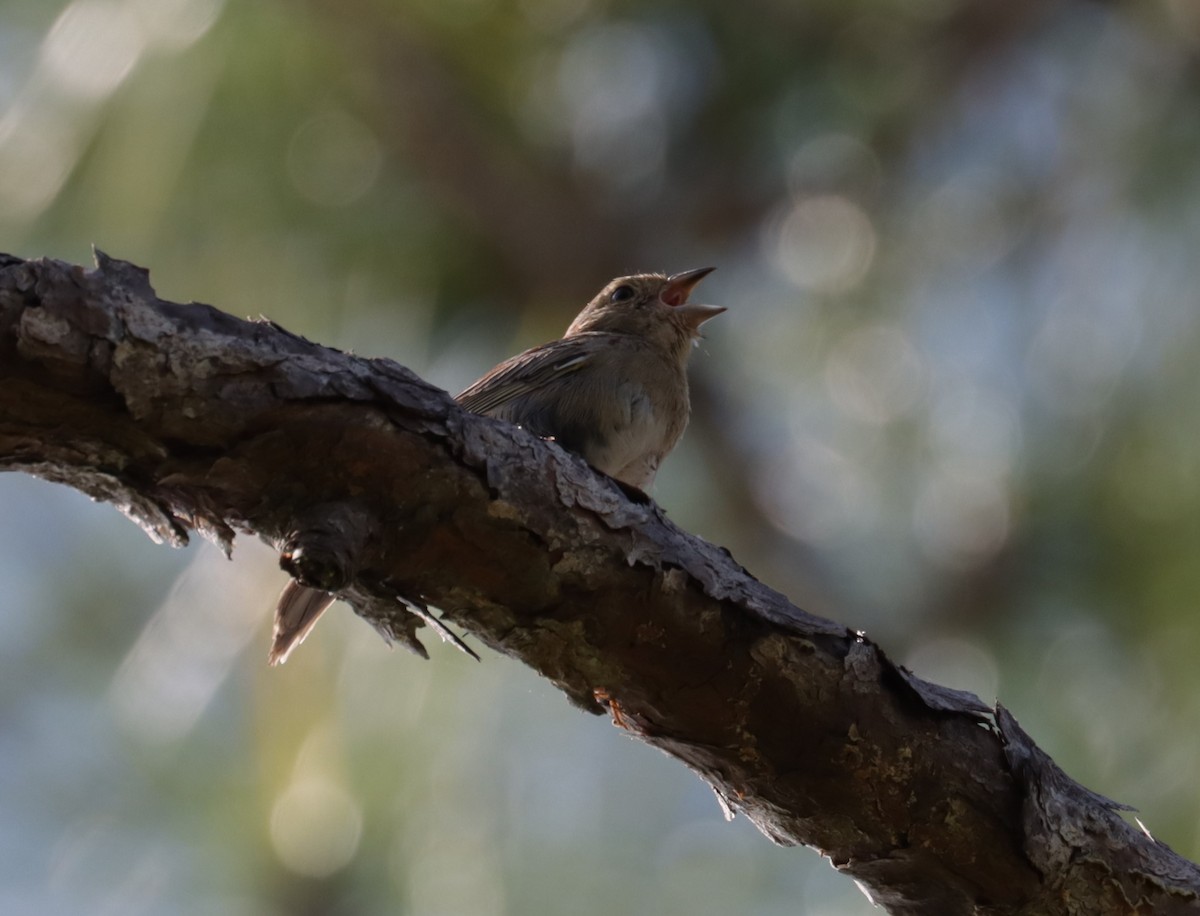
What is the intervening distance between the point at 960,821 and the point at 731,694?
0.45m

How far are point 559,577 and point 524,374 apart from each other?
198 centimetres

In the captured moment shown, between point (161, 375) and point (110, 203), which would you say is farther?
point (110, 203)

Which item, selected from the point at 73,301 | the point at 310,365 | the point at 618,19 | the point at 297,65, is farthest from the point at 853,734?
the point at 618,19

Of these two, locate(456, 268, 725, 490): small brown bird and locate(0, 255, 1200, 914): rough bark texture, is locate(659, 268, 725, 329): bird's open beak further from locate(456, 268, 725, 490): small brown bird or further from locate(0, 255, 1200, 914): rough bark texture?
locate(0, 255, 1200, 914): rough bark texture

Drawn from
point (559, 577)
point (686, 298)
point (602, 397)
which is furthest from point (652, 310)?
point (559, 577)

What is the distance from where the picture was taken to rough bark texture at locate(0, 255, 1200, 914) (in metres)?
2.02

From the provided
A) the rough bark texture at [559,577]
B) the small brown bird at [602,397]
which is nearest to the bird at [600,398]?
the small brown bird at [602,397]

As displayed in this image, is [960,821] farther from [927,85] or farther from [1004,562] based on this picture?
[927,85]

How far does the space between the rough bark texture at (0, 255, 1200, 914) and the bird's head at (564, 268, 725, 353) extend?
2.37 m

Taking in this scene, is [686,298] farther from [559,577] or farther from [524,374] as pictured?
[559,577]

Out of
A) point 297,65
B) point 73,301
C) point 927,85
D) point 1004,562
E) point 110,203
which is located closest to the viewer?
point 73,301

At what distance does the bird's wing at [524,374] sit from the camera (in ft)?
13.8

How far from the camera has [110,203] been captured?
164 inches

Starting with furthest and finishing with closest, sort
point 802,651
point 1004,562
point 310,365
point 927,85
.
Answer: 1. point 927,85
2. point 1004,562
3. point 802,651
4. point 310,365
